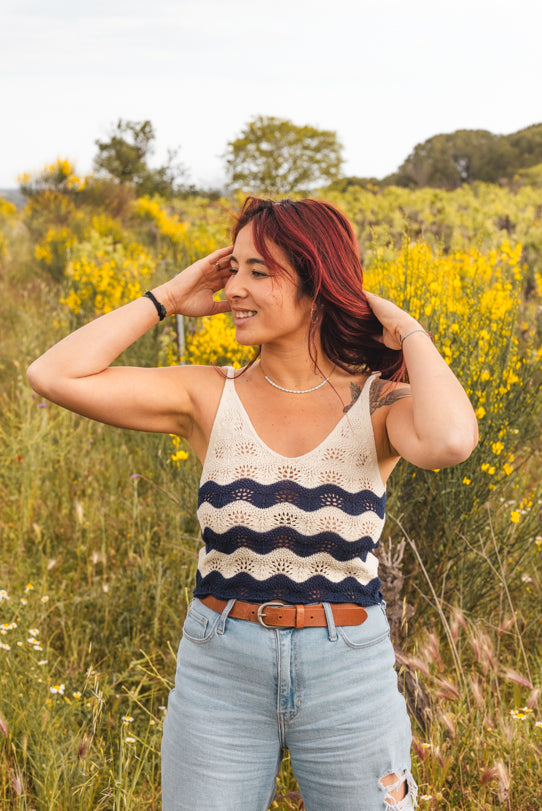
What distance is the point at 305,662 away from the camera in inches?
59.1

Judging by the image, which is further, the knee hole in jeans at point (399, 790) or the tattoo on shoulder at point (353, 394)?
the tattoo on shoulder at point (353, 394)

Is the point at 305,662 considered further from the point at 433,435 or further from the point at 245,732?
the point at 433,435

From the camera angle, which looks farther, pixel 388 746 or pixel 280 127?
pixel 280 127

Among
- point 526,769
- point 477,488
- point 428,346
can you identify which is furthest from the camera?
point 477,488

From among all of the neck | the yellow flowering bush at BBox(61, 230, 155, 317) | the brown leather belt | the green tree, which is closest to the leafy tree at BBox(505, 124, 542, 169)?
the green tree

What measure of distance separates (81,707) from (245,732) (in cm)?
114

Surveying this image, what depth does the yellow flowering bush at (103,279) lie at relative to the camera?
5555 millimetres

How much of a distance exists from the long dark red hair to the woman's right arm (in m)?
0.32

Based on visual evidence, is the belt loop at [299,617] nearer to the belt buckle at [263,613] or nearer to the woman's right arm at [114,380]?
the belt buckle at [263,613]

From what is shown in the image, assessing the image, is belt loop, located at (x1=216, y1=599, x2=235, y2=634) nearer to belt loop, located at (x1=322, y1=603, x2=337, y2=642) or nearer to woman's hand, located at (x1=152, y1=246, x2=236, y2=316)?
belt loop, located at (x1=322, y1=603, x2=337, y2=642)

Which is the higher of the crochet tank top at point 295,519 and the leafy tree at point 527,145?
the leafy tree at point 527,145

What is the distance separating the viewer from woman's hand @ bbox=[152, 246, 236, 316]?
6.21 feet

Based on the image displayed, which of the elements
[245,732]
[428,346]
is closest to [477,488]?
[428,346]

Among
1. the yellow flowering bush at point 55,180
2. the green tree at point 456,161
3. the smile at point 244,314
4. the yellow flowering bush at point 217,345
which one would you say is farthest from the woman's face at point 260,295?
the green tree at point 456,161
